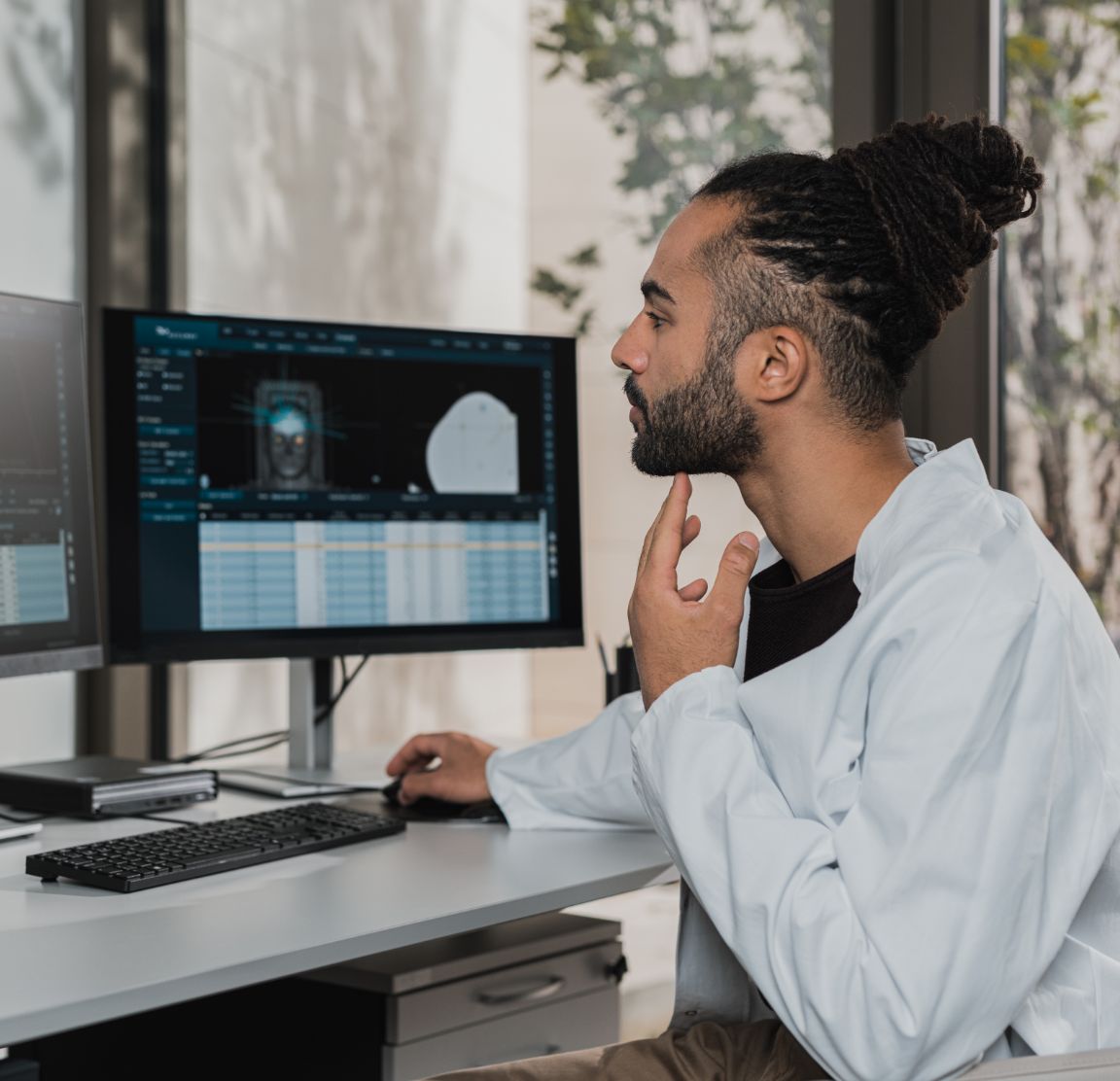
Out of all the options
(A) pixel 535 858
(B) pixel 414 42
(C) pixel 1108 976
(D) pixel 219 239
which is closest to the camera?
(C) pixel 1108 976

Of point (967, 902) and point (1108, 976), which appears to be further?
point (1108, 976)

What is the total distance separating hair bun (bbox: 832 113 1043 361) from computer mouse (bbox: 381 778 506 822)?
72cm

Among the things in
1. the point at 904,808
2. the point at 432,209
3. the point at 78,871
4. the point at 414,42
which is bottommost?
the point at 78,871

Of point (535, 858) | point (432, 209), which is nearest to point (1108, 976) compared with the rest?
point (535, 858)

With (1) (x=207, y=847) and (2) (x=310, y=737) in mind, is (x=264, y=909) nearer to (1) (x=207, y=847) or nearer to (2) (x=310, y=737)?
(1) (x=207, y=847)

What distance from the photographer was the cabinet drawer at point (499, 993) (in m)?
1.47

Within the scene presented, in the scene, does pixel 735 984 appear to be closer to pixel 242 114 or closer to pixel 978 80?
pixel 978 80

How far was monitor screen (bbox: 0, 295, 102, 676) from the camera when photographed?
1.60 m

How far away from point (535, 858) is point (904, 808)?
551mm

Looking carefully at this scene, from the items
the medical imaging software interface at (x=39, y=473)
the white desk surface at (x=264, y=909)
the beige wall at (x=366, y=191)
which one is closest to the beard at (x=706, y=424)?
the white desk surface at (x=264, y=909)

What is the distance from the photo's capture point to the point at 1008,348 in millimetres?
2023

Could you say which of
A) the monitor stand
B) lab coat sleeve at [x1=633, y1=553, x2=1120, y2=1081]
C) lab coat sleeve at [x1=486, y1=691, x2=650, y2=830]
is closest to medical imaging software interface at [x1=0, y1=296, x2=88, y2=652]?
the monitor stand

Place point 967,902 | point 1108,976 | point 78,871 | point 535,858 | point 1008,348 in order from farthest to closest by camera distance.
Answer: point 1008,348
point 535,858
point 78,871
point 1108,976
point 967,902

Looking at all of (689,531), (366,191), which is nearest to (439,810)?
(689,531)
